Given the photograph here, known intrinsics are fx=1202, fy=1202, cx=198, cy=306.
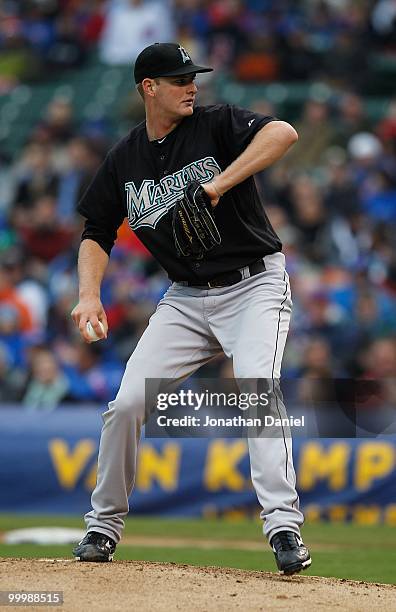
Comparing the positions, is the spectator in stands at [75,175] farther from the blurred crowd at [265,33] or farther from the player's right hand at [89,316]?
the player's right hand at [89,316]

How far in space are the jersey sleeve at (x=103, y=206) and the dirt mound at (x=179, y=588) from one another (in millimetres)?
1481

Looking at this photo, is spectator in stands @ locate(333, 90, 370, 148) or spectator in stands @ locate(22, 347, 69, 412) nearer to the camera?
spectator in stands @ locate(22, 347, 69, 412)

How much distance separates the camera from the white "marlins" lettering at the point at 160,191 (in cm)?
518

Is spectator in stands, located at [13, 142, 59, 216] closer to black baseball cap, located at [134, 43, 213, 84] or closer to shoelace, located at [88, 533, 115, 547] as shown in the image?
black baseball cap, located at [134, 43, 213, 84]

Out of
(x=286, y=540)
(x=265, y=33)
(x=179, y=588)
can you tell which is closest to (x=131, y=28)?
(x=265, y=33)

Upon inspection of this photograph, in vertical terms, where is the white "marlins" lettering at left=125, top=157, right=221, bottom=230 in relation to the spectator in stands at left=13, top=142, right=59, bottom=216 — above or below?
below

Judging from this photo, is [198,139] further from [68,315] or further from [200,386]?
[68,315]

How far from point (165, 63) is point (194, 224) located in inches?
29.1

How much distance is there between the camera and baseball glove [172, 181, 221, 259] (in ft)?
16.2

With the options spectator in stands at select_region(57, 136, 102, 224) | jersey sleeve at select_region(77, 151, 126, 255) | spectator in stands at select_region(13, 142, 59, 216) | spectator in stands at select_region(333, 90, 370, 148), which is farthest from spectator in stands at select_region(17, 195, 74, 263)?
jersey sleeve at select_region(77, 151, 126, 255)

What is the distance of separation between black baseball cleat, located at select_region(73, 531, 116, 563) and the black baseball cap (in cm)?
201

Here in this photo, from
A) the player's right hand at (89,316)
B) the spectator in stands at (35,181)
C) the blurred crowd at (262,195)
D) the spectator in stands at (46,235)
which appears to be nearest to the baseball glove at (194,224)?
the player's right hand at (89,316)

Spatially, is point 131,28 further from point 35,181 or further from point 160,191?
point 160,191

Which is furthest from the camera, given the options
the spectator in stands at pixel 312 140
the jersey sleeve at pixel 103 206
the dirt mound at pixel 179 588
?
the spectator in stands at pixel 312 140
